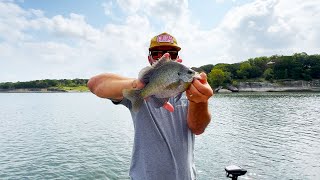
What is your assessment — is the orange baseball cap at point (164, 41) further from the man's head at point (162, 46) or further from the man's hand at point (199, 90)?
the man's hand at point (199, 90)

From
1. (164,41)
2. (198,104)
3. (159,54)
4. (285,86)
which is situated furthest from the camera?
(285,86)

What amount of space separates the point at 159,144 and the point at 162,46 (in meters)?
1.20

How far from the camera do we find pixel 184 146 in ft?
12.1

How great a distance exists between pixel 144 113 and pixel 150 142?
1.13ft

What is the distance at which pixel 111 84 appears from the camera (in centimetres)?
348

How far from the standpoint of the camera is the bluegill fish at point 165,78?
298 cm

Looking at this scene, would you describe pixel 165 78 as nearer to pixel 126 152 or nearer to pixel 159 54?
pixel 159 54

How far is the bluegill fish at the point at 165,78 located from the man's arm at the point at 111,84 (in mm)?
105

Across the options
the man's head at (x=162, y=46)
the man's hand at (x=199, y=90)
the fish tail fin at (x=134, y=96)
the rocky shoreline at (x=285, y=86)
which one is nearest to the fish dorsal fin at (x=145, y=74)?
the fish tail fin at (x=134, y=96)

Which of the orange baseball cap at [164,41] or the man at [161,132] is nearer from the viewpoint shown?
the man at [161,132]

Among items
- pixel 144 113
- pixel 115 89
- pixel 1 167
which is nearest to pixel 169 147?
pixel 144 113

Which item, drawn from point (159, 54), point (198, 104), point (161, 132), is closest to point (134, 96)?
point (161, 132)

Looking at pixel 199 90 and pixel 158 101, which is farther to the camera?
pixel 158 101

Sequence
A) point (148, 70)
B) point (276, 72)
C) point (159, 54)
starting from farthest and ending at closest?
1. point (276, 72)
2. point (159, 54)
3. point (148, 70)
